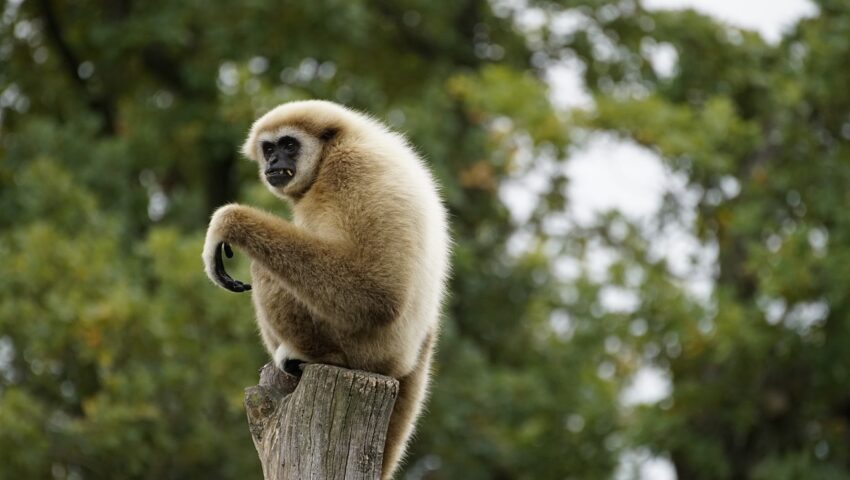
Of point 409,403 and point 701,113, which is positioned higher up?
point 409,403

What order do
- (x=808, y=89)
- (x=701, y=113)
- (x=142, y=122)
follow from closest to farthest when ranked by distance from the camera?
(x=808, y=89), (x=701, y=113), (x=142, y=122)

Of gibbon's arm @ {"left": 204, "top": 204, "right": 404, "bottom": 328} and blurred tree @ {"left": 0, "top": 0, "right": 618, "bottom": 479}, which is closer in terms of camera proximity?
gibbon's arm @ {"left": 204, "top": 204, "right": 404, "bottom": 328}

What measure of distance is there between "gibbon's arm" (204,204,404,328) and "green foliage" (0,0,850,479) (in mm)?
6162

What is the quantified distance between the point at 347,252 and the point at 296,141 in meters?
0.87

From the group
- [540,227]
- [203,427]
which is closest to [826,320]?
[540,227]

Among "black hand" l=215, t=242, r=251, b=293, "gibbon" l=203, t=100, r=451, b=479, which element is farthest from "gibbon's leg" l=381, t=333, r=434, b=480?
"black hand" l=215, t=242, r=251, b=293

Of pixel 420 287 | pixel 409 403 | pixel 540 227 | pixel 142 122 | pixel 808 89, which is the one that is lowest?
pixel 540 227

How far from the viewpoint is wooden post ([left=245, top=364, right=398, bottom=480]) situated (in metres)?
4.84

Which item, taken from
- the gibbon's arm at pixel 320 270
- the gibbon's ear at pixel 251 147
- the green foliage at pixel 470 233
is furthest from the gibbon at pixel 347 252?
the green foliage at pixel 470 233

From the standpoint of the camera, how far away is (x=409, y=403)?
220 inches

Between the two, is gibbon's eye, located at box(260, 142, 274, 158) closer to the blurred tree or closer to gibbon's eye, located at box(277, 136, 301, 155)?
gibbon's eye, located at box(277, 136, 301, 155)

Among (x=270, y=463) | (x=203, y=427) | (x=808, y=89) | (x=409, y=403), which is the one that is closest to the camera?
(x=270, y=463)

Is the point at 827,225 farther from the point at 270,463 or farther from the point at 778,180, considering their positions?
the point at 270,463

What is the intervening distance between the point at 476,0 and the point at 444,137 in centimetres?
289
